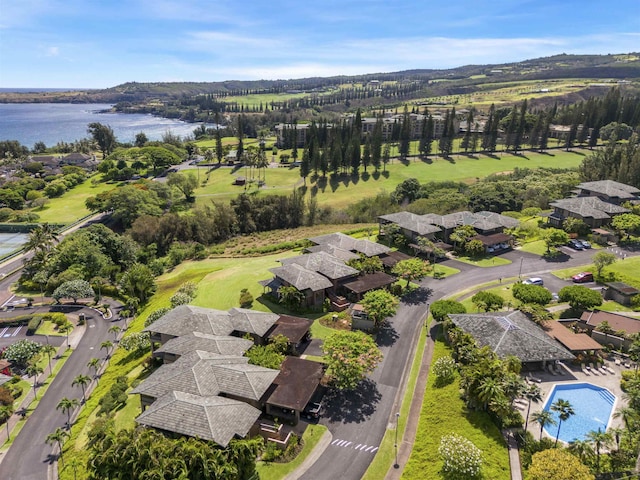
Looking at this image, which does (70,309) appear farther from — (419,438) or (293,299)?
(419,438)

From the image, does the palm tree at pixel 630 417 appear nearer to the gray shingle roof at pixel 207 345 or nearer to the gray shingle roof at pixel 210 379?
the gray shingle roof at pixel 210 379

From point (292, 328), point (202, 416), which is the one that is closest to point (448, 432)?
point (202, 416)

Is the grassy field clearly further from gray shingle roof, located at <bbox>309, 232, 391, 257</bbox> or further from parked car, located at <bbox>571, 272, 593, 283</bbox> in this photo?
parked car, located at <bbox>571, 272, 593, 283</bbox>

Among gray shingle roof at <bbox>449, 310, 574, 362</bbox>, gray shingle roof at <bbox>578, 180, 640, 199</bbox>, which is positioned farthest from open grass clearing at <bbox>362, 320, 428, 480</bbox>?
gray shingle roof at <bbox>578, 180, 640, 199</bbox>

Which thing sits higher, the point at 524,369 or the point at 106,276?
the point at 524,369

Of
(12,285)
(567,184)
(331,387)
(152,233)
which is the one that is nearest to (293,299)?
(331,387)

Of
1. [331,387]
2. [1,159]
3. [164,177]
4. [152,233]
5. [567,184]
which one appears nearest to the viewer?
[331,387]

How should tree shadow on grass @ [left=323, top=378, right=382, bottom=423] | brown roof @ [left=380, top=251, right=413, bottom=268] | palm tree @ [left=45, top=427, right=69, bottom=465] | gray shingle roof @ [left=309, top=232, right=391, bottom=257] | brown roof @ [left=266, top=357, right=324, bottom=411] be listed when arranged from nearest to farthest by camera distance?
brown roof @ [left=266, top=357, right=324, bottom=411]
tree shadow on grass @ [left=323, top=378, right=382, bottom=423]
palm tree @ [left=45, top=427, right=69, bottom=465]
brown roof @ [left=380, top=251, right=413, bottom=268]
gray shingle roof @ [left=309, top=232, right=391, bottom=257]
